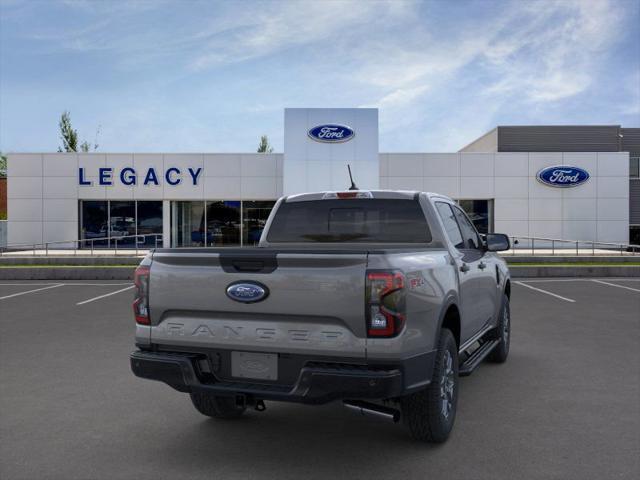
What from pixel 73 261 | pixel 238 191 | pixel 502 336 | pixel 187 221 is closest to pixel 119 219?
pixel 187 221

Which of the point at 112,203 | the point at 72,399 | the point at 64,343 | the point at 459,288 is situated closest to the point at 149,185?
the point at 112,203

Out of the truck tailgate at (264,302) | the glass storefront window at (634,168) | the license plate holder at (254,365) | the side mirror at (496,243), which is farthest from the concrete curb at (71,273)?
the glass storefront window at (634,168)

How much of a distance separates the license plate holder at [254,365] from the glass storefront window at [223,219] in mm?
23708

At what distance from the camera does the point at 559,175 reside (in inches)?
1052

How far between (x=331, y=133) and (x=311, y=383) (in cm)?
2231

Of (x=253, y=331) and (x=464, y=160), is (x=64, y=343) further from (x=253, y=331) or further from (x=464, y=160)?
(x=464, y=160)

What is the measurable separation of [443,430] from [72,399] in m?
3.40

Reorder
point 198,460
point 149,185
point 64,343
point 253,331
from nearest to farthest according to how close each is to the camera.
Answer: point 253,331 < point 198,460 < point 64,343 < point 149,185

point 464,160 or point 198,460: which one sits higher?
point 464,160

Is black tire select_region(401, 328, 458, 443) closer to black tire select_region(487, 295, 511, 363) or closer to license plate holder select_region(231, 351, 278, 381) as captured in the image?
license plate holder select_region(231, 351, 278, 381)

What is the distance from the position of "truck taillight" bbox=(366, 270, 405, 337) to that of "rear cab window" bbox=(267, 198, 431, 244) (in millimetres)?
1485

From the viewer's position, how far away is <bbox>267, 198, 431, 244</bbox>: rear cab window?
4.87m

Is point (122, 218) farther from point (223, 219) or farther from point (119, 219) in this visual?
point (223, 219)

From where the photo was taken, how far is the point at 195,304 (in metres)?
3.73
